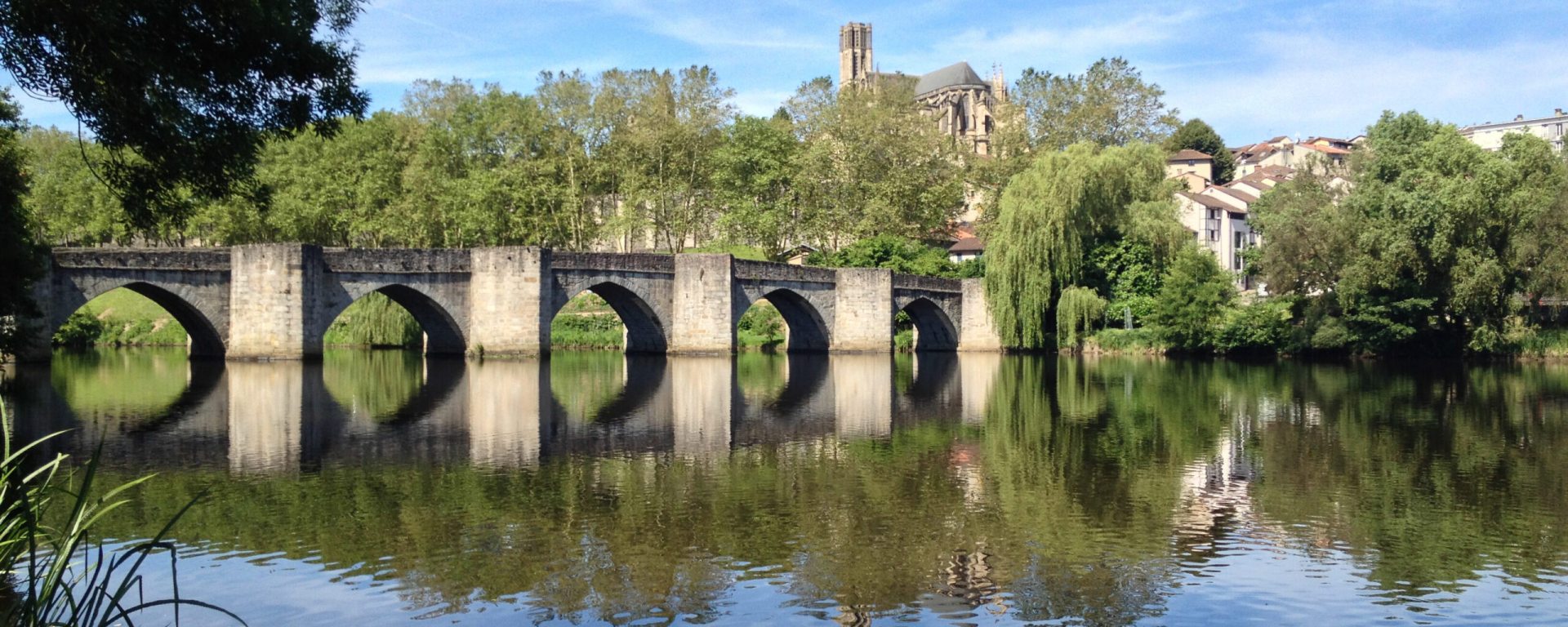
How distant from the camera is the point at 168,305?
3619 centimetres

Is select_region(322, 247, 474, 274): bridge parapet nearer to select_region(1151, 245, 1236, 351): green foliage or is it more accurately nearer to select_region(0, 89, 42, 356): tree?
select_region(0, 89, 42, 356): tree

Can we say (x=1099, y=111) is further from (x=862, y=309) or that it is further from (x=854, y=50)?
(x=854, y=50)

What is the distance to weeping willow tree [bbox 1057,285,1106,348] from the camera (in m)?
45.2

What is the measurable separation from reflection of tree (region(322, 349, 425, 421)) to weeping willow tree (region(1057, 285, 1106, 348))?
21242 mm

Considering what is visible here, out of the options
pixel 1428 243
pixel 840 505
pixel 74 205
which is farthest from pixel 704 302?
pixel 74 205

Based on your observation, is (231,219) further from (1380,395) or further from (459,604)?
(459,604)

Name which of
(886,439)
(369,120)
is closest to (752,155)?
(369,120)

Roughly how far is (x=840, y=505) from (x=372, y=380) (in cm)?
2031

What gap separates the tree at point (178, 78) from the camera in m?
9.56

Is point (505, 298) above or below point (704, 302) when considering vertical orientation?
above

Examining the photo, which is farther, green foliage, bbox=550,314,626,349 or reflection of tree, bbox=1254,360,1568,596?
green foliage, bbox=550,314,626,349

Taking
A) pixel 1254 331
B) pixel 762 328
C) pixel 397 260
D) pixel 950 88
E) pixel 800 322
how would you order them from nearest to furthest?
pixel 397 260, pixel 1254 331, pixel 800 322, pixel 762 328, pixel 950 88

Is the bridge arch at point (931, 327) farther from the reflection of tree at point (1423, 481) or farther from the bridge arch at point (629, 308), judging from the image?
the reflection of tree at point (1423, 481)

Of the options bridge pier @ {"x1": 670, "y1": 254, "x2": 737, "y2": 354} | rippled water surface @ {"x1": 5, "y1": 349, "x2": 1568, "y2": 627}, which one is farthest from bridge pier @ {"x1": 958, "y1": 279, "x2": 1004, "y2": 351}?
rippled water surface @ {"x1": 5, "y1": 349, "x2": 1568, "y2": 627}
